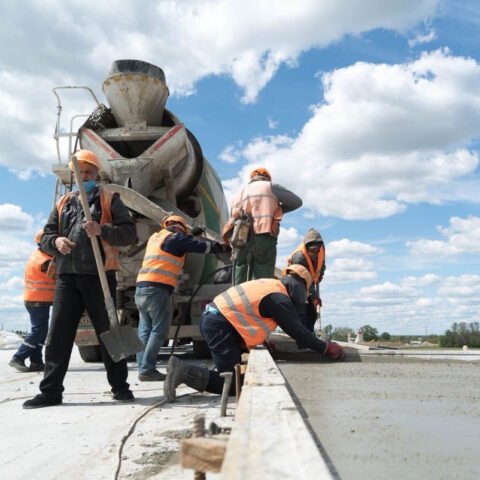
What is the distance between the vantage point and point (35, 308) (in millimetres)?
5941

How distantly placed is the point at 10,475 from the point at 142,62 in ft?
15.9

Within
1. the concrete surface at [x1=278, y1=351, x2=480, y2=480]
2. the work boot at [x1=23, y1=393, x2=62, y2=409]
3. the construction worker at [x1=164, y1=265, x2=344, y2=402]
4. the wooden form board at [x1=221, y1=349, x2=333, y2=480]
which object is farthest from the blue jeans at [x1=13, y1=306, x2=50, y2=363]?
the wooden form board at [x1=221, y1=349, x2=333, y2=480]

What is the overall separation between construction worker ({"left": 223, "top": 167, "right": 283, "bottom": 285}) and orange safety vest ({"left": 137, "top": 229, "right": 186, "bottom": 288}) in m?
0.70

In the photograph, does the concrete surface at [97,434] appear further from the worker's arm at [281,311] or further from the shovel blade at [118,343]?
the worker's arm at [281,311]

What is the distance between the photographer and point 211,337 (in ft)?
12.2

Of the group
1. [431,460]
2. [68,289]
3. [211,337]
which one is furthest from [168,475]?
[68,289]

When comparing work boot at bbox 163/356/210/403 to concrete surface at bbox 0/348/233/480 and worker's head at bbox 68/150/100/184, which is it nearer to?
concrete surface at bbox 0/348/233/480

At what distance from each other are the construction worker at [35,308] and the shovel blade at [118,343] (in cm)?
251

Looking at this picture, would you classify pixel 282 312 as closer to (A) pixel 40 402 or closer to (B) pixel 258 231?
(A) pixel 40 402

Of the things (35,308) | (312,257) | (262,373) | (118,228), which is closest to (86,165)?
(118,228)

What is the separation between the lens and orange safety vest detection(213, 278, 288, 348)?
365 cm

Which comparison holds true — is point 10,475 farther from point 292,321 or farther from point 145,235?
point 145,235

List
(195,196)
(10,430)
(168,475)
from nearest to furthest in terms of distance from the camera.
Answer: (168,475)
(10,430)
(195,196)

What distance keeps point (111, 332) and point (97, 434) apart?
1.04 metres
